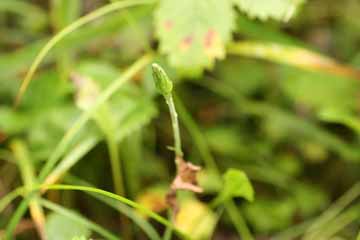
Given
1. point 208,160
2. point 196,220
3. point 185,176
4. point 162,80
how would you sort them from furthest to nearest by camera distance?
point 208,160
point 196,220
point 185,176
point 162,80

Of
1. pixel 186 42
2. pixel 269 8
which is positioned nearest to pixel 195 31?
pixel 186 42

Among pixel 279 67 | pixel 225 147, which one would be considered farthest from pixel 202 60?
pixel 279 67

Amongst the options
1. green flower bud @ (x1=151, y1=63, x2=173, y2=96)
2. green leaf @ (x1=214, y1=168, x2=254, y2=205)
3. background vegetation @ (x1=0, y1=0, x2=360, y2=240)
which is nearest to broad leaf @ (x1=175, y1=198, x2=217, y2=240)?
background vegetation @ (x1=0, y1=0, x2=360, y2=240)

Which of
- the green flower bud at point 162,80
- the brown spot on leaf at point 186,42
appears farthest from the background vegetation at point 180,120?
the green flower bud at point 162,80

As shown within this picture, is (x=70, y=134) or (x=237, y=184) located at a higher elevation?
(x=70, y=134)

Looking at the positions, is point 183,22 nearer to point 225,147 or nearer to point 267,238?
point 225,147

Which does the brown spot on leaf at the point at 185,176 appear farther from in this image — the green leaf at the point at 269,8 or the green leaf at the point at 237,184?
the green leaf at the point at 269,8

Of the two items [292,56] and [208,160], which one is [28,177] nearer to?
[208,160]
